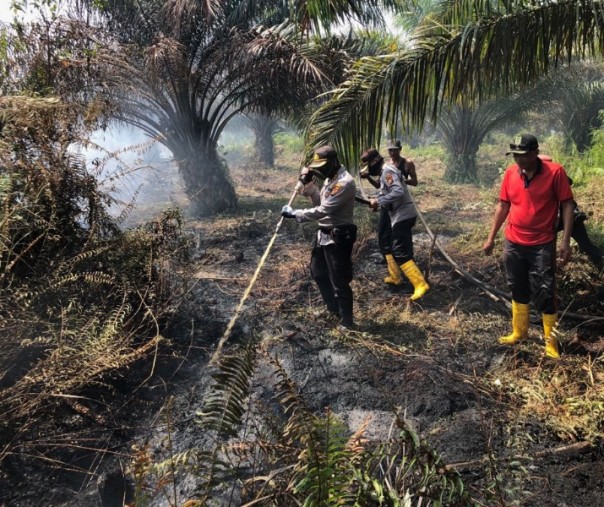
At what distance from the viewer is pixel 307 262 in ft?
18.2

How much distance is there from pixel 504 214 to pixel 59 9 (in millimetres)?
5782

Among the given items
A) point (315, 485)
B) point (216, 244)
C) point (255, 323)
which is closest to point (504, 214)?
point (255, 323)

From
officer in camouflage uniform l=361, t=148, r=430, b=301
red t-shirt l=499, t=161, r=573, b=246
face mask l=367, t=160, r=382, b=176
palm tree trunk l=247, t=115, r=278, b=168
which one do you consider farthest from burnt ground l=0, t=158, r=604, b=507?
palm tree trunk l=247, t=115, r=278, b=168

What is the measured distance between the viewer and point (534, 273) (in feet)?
10.9

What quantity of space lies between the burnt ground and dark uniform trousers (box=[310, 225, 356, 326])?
22 cm

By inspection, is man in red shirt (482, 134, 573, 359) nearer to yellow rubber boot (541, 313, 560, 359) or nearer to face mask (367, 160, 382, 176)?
yellow rubber boot (541, 313, 560, 359)

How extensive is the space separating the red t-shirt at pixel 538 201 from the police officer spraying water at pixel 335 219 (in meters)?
1.24

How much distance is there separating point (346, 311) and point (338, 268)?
420 mm

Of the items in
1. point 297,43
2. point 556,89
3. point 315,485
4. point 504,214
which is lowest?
point 315,485

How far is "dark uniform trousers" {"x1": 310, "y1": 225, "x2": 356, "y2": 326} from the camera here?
3.73 metres

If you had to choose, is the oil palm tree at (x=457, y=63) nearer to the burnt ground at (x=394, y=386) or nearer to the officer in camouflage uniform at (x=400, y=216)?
the officer in camouflage uniform at (x=400, y=216)

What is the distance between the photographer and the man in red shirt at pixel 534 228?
3.09m

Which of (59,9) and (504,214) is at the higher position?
(59,9)

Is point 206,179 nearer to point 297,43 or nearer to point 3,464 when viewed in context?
point 297,43
